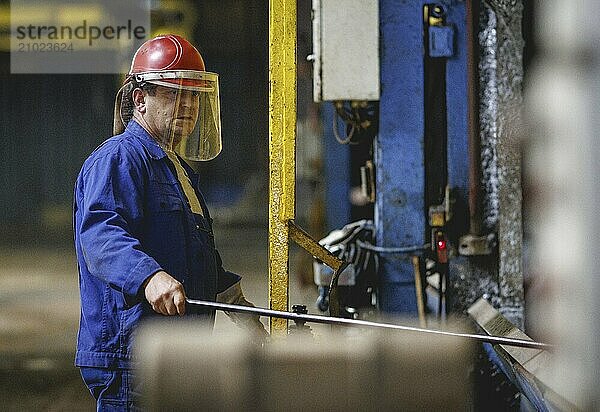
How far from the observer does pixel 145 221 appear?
2.79 meters

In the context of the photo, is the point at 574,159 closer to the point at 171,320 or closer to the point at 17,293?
the point at 171,320

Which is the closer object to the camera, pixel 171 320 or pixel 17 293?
pixel 171 320

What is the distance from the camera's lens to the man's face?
9.83ft

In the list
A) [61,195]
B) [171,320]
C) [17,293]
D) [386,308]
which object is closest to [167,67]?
[171,320]

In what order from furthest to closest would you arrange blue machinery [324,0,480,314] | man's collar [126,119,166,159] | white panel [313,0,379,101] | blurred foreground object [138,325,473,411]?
blue machinery [324,0,480,314] → white panel [313,0,379,101] → man's collar [126,119,166,159] → blurred foreground object [138,325,473,411]

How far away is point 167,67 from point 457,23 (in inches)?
79.5

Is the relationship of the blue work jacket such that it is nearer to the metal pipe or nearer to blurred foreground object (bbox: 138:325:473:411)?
blurred foreground object (bbox: 138:325:473:411)

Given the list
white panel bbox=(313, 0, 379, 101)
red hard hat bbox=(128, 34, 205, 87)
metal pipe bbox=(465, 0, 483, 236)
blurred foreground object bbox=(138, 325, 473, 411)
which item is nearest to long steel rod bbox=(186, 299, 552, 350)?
blurred foreground object bbox=(138, 325, 473, 411)

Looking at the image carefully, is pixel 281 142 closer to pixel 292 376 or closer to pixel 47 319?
pixel 292 376

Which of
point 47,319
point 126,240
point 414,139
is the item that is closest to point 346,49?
point 414,139

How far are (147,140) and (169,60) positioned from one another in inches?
11.6

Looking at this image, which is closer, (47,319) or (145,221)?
(145,221)

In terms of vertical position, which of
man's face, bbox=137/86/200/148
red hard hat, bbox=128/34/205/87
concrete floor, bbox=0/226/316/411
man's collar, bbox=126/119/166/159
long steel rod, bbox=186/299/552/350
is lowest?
concrete floor, bbox=0/226/316/411

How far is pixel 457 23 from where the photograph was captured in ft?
14.8
